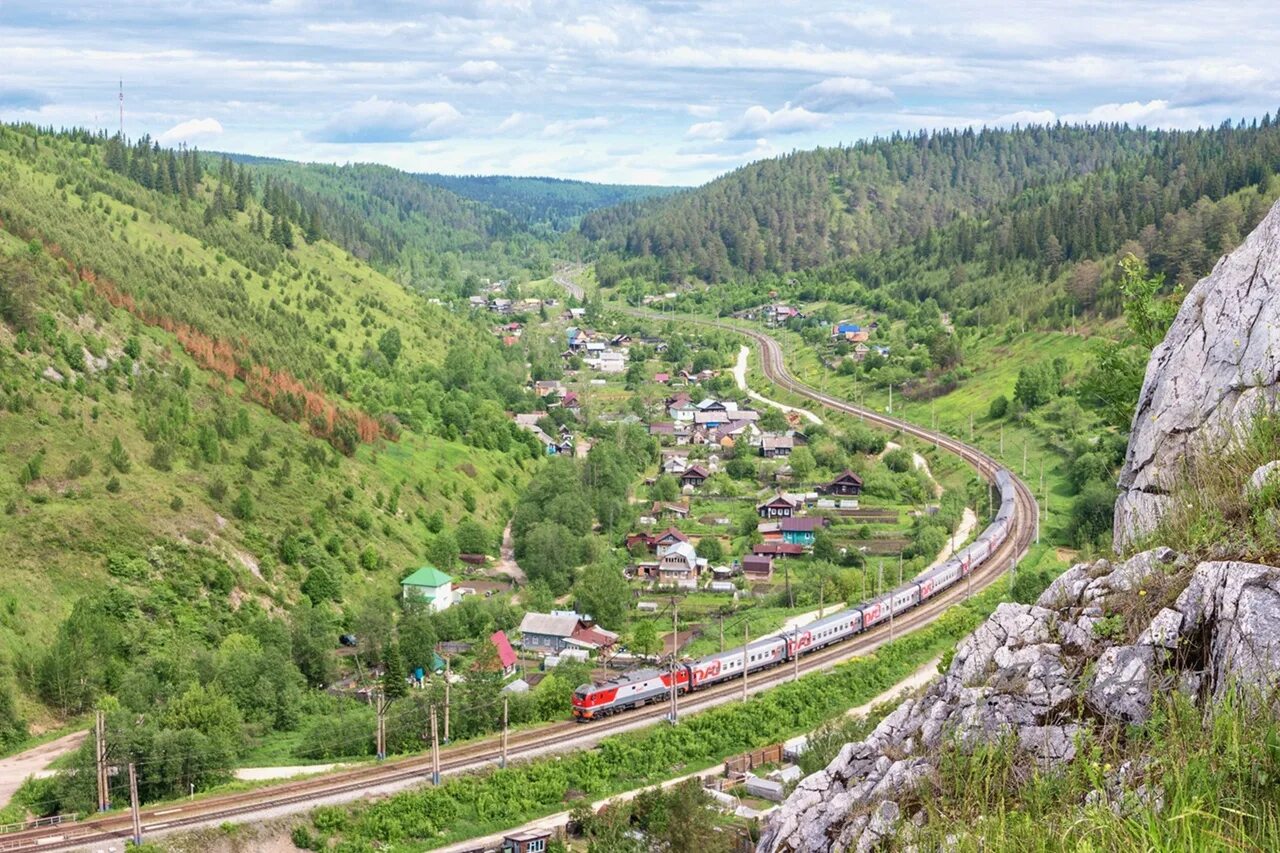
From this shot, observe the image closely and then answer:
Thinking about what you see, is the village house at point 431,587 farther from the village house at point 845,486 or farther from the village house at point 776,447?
the village house at point 776,447

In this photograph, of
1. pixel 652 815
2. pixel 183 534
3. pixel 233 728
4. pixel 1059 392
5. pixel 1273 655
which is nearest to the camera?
pixel 1273 655

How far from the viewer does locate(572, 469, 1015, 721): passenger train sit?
45094 mm

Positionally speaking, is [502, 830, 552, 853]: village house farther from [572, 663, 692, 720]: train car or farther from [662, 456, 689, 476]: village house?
[662, 456, 689, 476]: village house

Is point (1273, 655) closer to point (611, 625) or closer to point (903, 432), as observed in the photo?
point (611, 625)

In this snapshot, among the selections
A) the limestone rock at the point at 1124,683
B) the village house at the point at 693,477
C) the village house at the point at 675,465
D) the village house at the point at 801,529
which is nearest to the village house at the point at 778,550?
the village house at the point at 801,529

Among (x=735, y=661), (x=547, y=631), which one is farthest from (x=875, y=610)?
(x=547, y=631)

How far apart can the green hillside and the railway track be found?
769 cm

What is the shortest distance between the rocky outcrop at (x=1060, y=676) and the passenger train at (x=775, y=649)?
33.3m

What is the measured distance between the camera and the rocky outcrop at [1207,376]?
11859 mm

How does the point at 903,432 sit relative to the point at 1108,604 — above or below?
below

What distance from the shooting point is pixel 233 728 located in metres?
40.1

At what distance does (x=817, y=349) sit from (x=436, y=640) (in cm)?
10383

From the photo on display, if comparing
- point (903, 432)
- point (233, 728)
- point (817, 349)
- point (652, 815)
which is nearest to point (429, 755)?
point (233, 728)

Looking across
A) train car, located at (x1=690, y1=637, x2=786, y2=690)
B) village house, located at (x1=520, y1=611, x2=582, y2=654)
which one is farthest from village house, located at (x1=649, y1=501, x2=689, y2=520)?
train car, located at (x1=690, y1=637, x2=786, y2=690)
